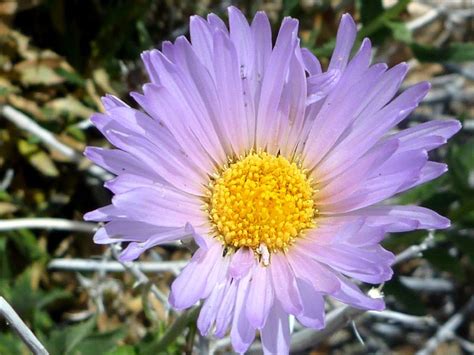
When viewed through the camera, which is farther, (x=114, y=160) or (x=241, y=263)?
(x=241, y=263)

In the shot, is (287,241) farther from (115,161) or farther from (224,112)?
(115,161)

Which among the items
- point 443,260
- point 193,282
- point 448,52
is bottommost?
point 443,260

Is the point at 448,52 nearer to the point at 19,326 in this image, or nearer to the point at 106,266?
the point at 106,266

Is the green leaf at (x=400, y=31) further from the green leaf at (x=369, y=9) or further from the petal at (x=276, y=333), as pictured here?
the petal at (x=276, y=333)

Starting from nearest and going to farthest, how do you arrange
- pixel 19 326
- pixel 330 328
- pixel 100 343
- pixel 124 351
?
pixel 19 326 → pixel 330 328 → pixel 124 351 → pixel 100 343

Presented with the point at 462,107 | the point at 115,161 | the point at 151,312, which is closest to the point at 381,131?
the point at 115,161

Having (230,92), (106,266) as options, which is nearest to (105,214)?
(230,92)

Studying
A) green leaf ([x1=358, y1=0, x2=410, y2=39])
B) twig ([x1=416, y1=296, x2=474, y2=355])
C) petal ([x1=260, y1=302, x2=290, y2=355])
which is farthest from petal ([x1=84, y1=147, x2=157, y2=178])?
twig ([x1=416, y1=296, x2=474, y2=355])

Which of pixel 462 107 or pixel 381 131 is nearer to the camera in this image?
pixel 381 131
